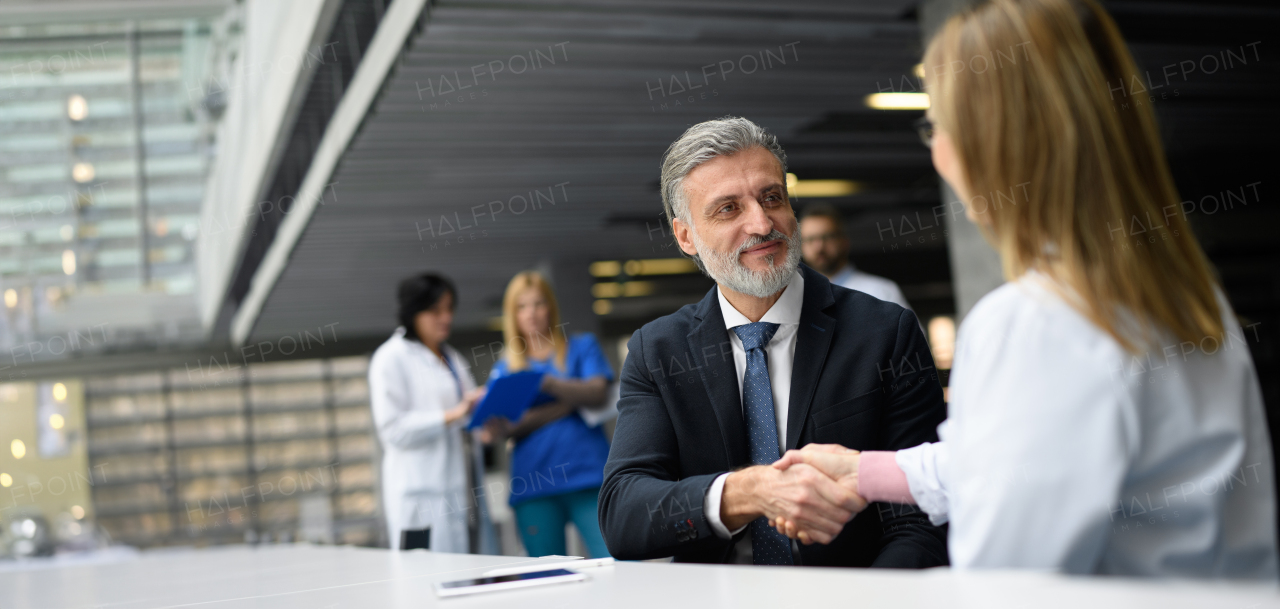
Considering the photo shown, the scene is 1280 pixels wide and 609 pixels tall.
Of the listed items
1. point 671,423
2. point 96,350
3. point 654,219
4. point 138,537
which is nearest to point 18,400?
point 96,350

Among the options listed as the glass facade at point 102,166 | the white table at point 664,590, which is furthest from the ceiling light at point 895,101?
the glass facade at point 102,166

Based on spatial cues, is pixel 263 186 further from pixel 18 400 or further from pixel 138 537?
pixel 138 537

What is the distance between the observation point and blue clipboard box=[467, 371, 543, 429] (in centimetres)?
346

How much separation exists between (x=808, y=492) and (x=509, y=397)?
7.27 ft

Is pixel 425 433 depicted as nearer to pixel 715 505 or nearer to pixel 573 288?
pixel 715 505

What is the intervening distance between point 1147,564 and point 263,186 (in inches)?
346

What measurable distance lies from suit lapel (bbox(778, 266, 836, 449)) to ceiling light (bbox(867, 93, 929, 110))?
16.8 feet

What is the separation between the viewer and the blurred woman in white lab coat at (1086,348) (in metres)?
0.94

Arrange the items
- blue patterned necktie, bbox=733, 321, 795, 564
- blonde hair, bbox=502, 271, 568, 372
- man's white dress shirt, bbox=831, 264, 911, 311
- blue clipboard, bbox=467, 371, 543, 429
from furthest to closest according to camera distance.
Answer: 1. blonde hair, bbox=502, 271, 568, 372
2. man's white dress shirt, bbox=831, 264, 911, 311
3. blue clipboard, bbox=467, 371, 543, 429
4. blue patterned necktie, bbox=733, 321, 795, 564

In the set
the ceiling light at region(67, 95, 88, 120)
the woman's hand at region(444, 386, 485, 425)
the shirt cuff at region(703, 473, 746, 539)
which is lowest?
the shirt cuff at region(703, 473, 746, 539)

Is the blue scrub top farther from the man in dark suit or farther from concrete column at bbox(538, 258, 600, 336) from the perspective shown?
concrete column at bbox(538, 258, 600, 336)

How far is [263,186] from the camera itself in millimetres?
8766

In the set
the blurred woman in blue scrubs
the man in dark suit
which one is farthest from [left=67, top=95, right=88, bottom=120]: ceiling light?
the man in dark suit

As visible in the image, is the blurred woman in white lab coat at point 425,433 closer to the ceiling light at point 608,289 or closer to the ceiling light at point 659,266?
the ceiling light at point 659,266
